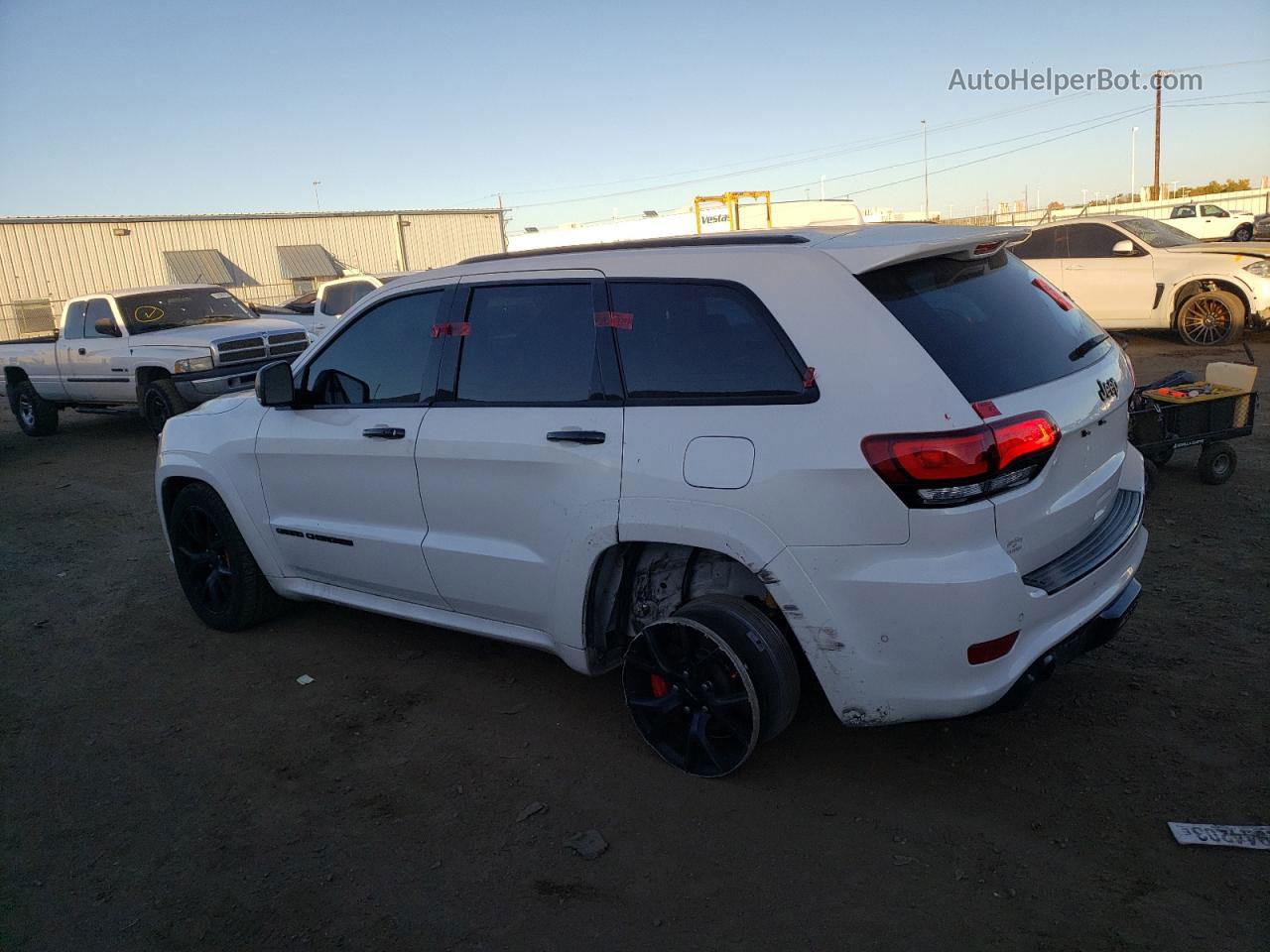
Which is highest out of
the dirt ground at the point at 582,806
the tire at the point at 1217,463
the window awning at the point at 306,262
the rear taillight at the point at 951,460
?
the window awning at the point at 306,262

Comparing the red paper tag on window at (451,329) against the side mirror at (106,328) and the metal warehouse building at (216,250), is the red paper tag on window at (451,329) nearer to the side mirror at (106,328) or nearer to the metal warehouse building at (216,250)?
the side mirror at (106,328)

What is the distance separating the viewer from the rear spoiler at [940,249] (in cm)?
306

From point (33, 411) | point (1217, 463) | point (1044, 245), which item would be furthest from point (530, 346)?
point (33, 411)

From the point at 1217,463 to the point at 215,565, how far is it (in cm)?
623

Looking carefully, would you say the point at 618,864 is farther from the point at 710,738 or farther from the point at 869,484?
the point at 869,484

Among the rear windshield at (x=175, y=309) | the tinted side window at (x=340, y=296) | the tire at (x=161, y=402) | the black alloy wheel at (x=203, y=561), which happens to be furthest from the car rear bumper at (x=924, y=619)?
the tinted side window at (x=340, y=296)

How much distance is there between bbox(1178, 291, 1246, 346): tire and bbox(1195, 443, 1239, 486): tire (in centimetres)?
657

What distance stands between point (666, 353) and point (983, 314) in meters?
1.07

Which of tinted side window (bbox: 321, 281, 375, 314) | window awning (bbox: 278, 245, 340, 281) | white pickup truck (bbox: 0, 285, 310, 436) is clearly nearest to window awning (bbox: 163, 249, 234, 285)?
window awning (bbox: 278, 245, 340, 281)

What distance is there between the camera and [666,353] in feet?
11.1

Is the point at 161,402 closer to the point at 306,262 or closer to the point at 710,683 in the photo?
the point at 710,683

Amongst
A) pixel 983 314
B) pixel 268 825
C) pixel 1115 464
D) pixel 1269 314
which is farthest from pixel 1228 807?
pixel 1269 314

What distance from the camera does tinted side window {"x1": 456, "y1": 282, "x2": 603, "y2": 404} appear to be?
11.8ft

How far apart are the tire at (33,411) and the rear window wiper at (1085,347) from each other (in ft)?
44.8
